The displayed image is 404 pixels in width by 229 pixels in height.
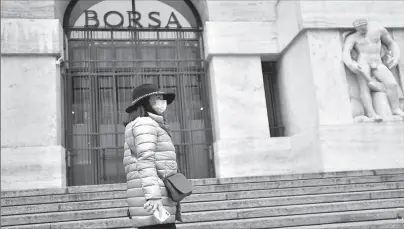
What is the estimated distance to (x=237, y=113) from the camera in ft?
35.0

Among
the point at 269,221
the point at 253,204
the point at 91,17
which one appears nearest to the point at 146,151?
the point at 269,221

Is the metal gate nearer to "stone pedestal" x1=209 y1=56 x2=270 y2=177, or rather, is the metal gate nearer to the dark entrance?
the dark entrance

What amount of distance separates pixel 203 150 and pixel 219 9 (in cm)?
347

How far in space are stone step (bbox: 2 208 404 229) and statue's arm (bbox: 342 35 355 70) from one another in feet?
14.8

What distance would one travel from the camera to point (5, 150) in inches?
370

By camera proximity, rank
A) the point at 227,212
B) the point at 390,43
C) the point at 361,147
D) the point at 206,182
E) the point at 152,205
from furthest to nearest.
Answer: the point at 390,43, the point at 361,147, the point at 206,182, the point at 227,212, the point at 152,205

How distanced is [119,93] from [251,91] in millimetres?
3192

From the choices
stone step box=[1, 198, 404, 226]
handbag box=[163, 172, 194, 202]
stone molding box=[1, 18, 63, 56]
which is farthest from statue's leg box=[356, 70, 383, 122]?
handbag box=[163, 172, 194, 202]

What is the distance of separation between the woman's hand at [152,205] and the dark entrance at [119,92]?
7.53 m

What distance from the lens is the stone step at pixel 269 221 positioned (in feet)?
18.6

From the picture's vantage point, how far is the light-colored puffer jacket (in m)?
3.22

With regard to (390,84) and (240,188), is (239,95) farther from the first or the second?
(240,188)

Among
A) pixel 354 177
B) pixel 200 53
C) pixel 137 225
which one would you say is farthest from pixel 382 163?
pixel 137 225

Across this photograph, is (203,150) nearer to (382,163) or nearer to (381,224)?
(382,163)
